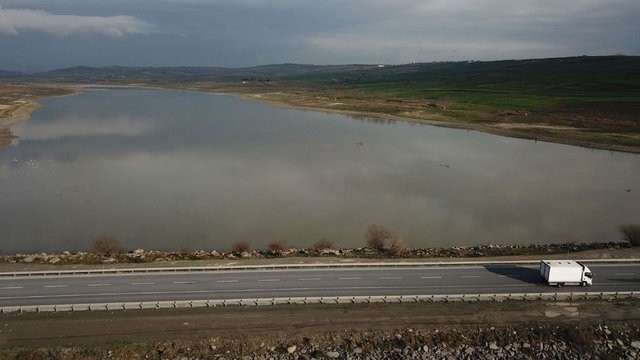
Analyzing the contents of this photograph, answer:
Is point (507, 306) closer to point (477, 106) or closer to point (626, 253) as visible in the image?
→ point (626, 253)

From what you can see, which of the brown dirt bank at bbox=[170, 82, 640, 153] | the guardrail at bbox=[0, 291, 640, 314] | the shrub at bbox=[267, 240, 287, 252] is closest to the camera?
the guardrail at bbox=[0, 291, 640, 314]

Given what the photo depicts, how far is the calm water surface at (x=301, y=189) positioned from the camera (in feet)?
125

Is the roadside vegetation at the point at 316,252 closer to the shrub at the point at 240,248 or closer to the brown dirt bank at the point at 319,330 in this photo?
the shrub at the point at 240,248

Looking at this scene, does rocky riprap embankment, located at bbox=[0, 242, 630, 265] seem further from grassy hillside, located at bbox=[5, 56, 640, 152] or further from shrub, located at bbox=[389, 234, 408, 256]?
grassy hillside, located at bbox=[5, 56, 640, 152]

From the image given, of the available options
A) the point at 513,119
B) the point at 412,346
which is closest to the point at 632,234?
the point at 412,346

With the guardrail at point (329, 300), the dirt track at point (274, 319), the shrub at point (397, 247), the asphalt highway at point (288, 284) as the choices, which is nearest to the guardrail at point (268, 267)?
the asphalt highway at point (288, 284)

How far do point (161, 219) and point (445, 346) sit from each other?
90.0 ft

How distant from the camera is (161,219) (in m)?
40.4

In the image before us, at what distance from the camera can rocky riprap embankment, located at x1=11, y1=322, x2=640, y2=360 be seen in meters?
21.8

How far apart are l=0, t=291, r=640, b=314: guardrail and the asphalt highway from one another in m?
0.81

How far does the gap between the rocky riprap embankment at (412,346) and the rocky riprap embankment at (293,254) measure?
9.74 metres

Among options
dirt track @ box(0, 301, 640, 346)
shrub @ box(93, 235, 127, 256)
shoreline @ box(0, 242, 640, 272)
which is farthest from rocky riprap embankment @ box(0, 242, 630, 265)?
dirt track @ box(0, 301, 640, 346)

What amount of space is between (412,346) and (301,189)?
2877cm

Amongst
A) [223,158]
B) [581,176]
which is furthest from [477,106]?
[223,158]
